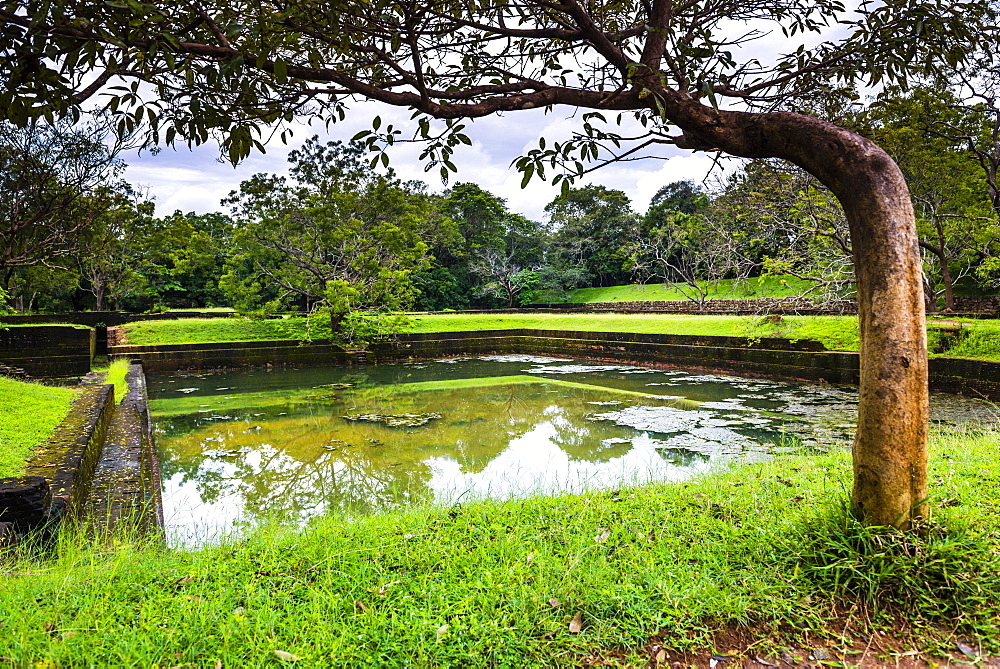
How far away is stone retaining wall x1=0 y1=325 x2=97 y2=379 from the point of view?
11.1 metres

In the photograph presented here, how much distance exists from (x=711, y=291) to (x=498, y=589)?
2947cm

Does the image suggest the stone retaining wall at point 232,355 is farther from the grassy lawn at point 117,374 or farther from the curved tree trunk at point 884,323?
the curved tree trunk at point 884,323

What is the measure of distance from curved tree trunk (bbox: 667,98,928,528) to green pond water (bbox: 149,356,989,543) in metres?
2.37

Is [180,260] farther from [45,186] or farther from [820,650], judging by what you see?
[820,650]

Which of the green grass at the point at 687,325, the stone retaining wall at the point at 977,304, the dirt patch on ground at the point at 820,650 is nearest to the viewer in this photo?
the dirt patch on ground at the point at 820,650

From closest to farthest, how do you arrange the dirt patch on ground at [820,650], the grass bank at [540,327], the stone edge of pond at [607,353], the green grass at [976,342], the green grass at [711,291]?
the dirt patch on ground at [820,650] → the green grass at [976,342] → the stone edge of pond at [607,353] → the grass bank at [540,327] → the green grass at [711,291]

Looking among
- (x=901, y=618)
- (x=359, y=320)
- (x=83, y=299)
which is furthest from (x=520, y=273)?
(x=901, y=618)

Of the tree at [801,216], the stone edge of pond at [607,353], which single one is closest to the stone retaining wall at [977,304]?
the tree at [801,216]

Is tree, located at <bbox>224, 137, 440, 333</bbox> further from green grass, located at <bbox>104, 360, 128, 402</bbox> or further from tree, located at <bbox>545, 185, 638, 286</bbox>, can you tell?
tree, located at <bbox>545, 185, 638, 286</bbox>

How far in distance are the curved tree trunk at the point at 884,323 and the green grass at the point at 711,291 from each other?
20322 mm

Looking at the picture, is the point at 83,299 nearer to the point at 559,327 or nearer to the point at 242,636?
the point at 559,327

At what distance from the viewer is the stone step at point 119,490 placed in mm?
3484

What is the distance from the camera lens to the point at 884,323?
89.7 inches

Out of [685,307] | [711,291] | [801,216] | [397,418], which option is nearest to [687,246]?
[685,307]
